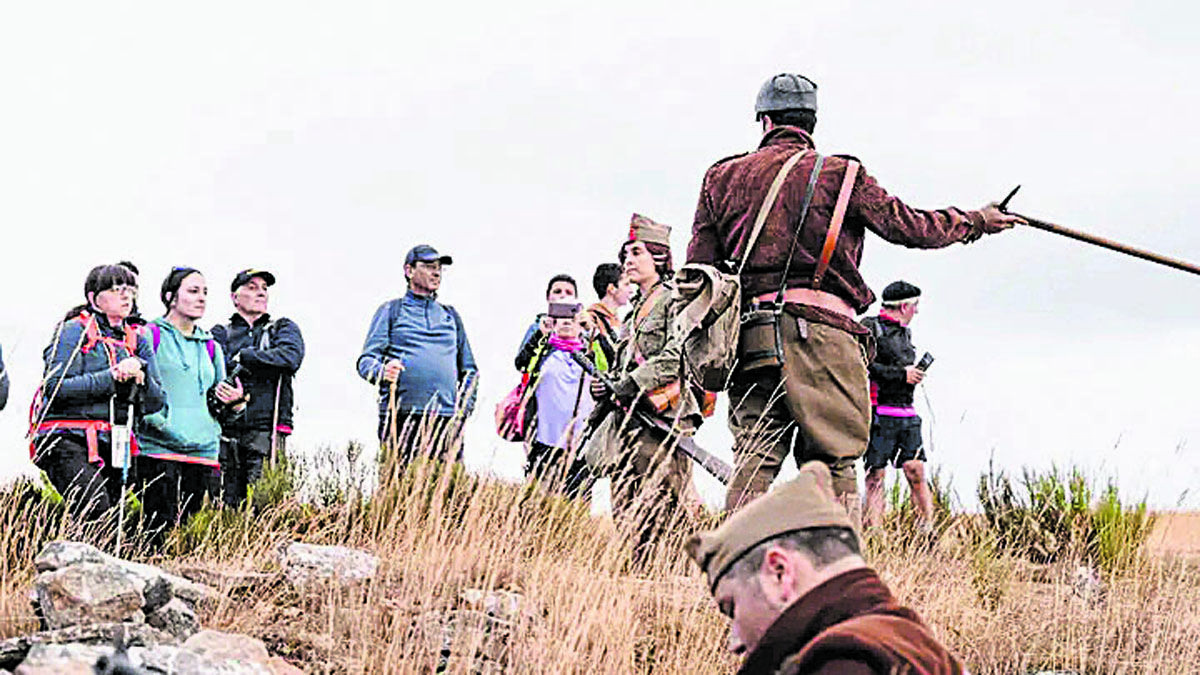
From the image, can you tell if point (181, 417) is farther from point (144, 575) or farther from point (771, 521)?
point (771, 521)

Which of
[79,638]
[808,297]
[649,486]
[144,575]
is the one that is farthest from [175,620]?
[808,297]

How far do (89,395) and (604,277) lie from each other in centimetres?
340

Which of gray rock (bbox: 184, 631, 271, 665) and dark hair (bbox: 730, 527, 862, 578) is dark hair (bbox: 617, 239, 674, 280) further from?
dark hair (bbox: 730, 527, 862, 578)

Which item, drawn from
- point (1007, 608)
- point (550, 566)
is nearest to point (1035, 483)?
point (1007, 608)

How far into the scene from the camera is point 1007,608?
30.1ft

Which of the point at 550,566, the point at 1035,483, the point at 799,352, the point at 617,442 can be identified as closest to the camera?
the point at 799,352

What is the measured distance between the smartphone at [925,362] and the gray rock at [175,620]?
260 inches

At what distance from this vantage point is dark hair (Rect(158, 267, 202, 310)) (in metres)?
9.32

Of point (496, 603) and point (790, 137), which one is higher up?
point (790, 137)

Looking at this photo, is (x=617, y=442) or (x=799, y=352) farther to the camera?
(x=617, y=442)

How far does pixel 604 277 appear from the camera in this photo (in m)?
10.6

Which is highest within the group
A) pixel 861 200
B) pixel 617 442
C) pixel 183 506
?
pixel 861 200

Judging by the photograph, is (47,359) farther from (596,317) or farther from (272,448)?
(596,317)

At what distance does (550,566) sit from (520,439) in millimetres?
2833
